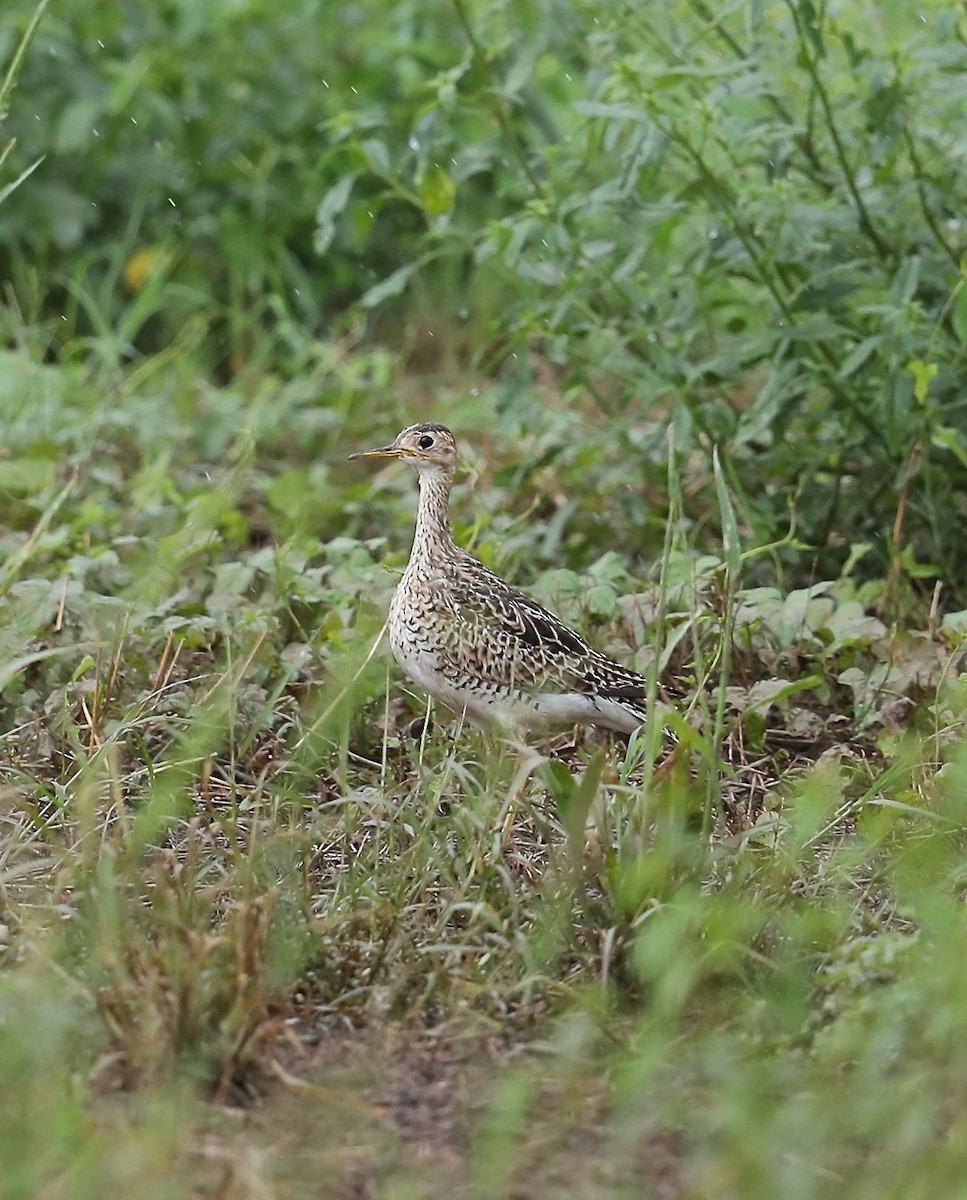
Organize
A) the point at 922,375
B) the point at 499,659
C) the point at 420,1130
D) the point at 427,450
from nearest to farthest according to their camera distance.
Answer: the point at 420,1130, the point at 499,659, the point at 922,375, the point at 427,450

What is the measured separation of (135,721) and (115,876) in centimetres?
88

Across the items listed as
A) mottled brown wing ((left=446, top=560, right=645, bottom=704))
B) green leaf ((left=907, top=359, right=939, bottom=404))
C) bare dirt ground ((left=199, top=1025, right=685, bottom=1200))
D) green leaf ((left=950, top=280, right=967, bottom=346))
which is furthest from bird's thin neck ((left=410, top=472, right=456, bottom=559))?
bare dirt ground ((left=199, top=1025, right=685, bottom=1200))

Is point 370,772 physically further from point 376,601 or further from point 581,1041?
point 581,1041

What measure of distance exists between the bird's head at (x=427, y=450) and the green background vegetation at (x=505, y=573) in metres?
0.36

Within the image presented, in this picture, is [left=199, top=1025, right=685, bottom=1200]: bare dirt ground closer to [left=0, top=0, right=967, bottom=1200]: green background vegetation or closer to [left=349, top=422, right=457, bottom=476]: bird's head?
[left=0, top=0, right=967, bottom=1200]: green background vegetation

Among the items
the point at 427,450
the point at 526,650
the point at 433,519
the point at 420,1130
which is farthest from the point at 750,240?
the point at 420,1130

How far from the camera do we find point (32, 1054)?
3.21m

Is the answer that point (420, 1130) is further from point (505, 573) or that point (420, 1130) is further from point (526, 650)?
point (505, 573)

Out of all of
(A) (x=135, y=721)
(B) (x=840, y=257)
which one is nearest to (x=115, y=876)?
(A) (x=135, y=721)

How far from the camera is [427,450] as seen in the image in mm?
5555

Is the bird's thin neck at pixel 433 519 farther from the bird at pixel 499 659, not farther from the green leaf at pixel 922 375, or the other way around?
the green leaf at pixel 922 375

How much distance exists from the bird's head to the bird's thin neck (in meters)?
0.03

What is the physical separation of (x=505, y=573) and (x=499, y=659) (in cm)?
129

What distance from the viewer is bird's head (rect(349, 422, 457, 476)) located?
5.54 metres
